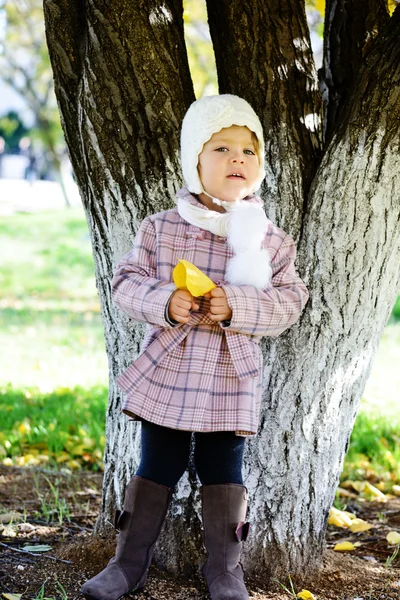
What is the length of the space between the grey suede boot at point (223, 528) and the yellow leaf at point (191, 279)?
607 mm

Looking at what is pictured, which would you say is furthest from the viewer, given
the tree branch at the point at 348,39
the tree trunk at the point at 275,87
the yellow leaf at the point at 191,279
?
the tree branch at the point at 348,39

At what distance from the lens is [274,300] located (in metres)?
2.24

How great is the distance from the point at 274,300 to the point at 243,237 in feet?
0.69

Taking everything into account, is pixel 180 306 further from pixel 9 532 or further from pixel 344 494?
pixel 344 494

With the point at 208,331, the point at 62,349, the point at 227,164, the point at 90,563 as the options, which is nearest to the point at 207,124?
the point at 227,164

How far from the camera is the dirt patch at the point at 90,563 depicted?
2.44 metres

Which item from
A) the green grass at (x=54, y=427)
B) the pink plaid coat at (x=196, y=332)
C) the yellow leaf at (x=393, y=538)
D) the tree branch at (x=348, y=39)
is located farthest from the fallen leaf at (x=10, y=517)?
the tree branch at (x=348, y=39)

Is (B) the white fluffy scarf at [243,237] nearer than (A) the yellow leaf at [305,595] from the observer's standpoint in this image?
Yes

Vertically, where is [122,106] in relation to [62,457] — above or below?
above

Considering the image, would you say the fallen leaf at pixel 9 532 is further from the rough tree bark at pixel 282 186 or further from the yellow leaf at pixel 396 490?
the yellow leaf at pixel 396 490

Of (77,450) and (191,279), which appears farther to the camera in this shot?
(77,450)

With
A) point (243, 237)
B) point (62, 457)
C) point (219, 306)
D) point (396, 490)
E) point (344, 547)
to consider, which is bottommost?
point (62, 457)

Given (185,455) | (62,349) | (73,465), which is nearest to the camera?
(185,455)

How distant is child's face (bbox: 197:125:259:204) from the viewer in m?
2.30
